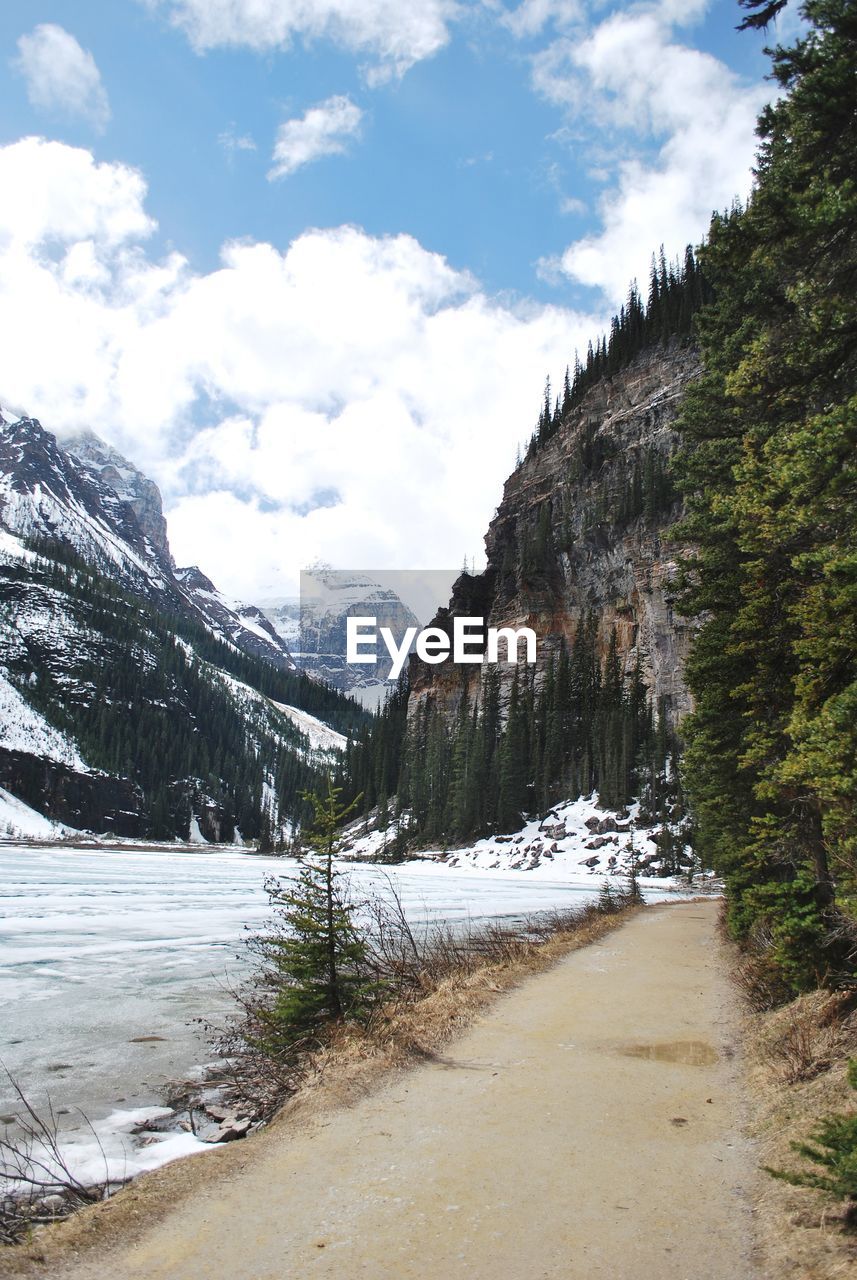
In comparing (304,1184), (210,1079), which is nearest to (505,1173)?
(304,1184)

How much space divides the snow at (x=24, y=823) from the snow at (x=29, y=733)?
1156cm

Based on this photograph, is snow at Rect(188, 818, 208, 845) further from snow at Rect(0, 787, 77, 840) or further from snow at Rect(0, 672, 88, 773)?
snow at Rect(0, 787, 77, 840)

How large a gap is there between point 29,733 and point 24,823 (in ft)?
87.7

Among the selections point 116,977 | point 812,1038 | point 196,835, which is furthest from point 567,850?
point 196,835

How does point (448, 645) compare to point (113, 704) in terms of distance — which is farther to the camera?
point (113, 704)

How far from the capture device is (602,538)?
338 feet

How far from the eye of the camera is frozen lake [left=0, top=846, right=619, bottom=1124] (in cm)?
1068

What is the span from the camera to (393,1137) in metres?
6.71

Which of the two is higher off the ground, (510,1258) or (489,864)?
(510,1258)

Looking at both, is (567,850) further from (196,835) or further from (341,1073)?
(196,835)

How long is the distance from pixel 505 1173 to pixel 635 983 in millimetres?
10030

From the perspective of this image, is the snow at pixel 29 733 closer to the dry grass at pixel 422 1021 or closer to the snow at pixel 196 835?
the snow at pixel 196 835

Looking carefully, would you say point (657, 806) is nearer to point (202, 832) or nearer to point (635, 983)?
point (635, 983)

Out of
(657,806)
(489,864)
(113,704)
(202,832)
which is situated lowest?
(202,832)
